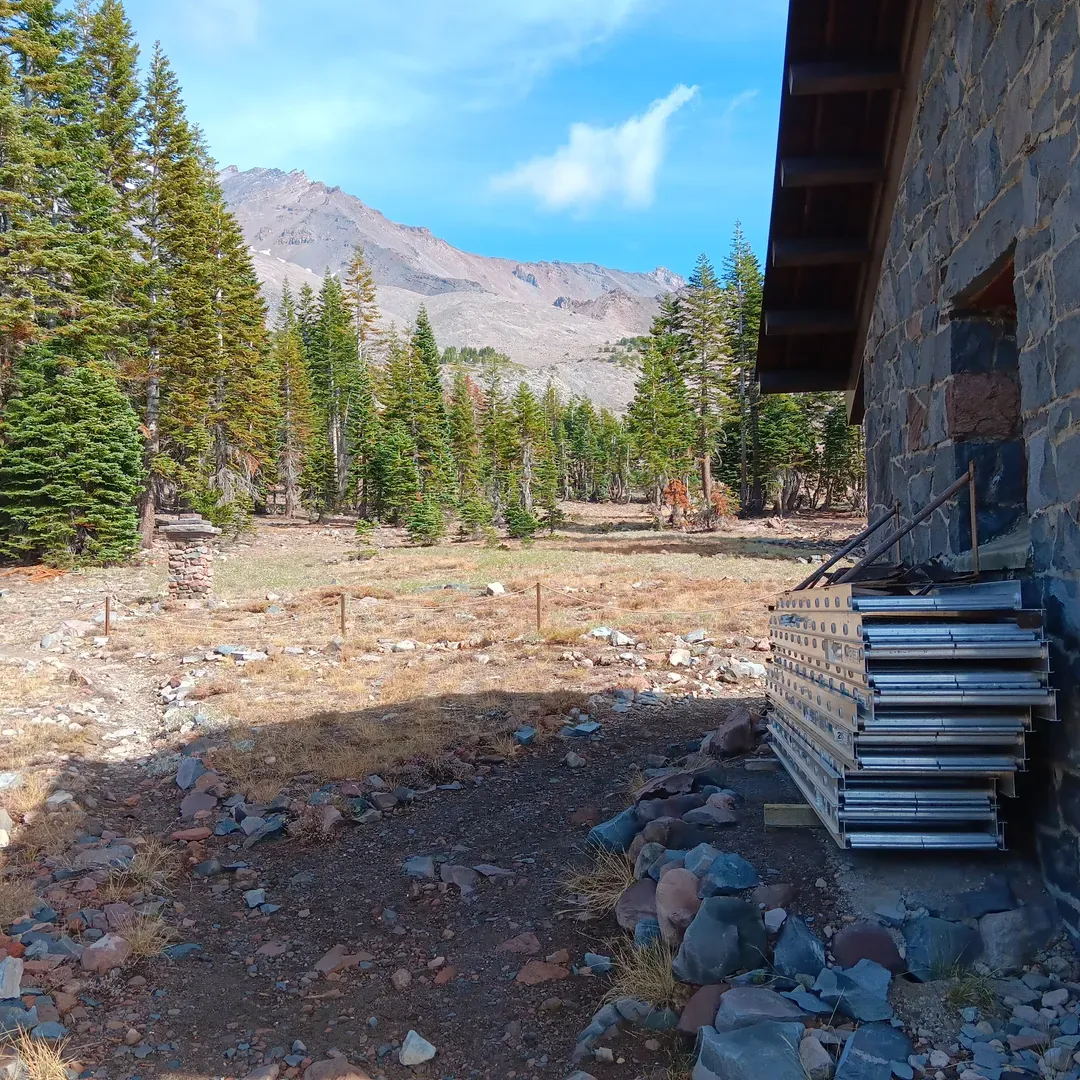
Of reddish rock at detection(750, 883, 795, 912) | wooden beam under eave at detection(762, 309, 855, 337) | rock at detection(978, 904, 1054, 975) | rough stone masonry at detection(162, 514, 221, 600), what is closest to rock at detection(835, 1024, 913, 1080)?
rock at detection(978, 904, 1054, 975)

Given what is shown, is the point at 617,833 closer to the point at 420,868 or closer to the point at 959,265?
the point at 420,868

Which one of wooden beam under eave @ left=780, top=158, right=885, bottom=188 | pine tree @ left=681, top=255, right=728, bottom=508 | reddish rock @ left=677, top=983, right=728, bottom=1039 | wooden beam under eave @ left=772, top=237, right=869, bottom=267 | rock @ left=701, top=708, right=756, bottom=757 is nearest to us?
reddish rock @ left=677, top=983, right=728, bottom=1039

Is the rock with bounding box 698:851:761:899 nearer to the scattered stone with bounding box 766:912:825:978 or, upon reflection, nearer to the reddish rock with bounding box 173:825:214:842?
the scattered stone with bounding box 766:912:825:978

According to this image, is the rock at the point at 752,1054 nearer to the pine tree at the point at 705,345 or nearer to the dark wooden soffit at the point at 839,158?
the dark wooden soffit at the point at 839,158

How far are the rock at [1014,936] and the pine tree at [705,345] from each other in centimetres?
4525

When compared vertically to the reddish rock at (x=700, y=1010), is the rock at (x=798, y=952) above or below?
above

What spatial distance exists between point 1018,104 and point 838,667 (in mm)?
2663

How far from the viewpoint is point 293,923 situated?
207 inches

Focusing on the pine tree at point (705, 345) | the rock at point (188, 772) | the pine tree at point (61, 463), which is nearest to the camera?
the rock at point (188, 772)

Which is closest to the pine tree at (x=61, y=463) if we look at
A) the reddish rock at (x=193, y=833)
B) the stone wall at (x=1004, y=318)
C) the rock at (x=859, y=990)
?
the reddish rock at (x=193, y=833)

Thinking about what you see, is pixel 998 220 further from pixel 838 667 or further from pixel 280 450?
pixel 280 450

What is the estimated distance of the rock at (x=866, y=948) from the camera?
3.41 m

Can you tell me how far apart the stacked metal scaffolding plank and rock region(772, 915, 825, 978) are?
0.44m

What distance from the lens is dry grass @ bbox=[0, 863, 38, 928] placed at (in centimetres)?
512
